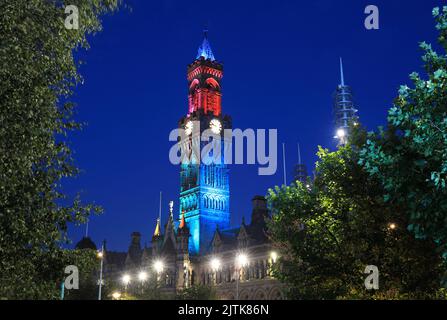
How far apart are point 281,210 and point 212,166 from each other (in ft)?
279

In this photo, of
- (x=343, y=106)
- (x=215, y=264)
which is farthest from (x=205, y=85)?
(x=215, y=264)

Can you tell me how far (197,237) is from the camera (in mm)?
108875

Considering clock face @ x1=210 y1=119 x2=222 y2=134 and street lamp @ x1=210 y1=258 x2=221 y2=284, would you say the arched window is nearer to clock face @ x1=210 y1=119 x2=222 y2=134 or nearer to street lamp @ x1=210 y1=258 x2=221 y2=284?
clock face @ x1=210 y1=119 x2=222 y2=134

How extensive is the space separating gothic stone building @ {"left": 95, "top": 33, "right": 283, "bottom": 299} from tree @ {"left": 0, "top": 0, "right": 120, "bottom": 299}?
59.9m

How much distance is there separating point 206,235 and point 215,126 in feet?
89.2

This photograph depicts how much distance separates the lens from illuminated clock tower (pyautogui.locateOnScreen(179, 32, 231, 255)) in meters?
112

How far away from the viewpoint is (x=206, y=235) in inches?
4326

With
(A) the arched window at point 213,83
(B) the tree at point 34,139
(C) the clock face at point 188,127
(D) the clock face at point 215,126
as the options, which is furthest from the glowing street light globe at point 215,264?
(B) the tree at point 34,139

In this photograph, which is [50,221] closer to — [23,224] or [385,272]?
[23,224]

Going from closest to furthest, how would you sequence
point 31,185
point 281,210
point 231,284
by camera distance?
point 31,185, point 281,210, point 231,284

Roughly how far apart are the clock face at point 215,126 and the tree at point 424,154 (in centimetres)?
10103

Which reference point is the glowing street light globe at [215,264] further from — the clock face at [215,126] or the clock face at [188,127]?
the clock face at [188,127]

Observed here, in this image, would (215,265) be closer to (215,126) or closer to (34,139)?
(215,126)

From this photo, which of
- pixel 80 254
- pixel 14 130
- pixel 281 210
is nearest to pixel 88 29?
pixel 14 130
